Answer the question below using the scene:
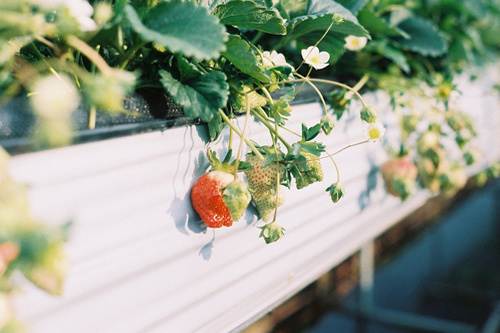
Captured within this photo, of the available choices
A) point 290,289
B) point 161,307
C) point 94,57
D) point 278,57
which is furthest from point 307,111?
point 94,57

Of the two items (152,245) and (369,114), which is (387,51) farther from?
(152,245)

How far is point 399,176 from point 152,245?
2.98ft

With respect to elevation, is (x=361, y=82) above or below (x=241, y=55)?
below

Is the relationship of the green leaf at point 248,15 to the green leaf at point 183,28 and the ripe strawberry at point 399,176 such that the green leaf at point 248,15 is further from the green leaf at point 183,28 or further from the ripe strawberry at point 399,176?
the ripe strawberry at point 399,176

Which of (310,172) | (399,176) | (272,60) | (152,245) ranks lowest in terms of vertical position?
(399,176)

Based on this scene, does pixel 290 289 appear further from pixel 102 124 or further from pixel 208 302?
pixel 102 124

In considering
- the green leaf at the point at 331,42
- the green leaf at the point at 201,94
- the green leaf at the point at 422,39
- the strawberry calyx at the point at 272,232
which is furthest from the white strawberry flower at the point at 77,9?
the green leaf at the point at 422,39

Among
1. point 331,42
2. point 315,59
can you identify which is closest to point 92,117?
point 315,59

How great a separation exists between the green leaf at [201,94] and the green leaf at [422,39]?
2.65ft

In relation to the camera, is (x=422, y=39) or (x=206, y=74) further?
(x=422, y=39)

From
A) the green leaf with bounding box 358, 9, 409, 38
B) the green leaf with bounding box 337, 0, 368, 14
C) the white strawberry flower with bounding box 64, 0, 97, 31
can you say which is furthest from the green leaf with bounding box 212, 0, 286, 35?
the green leaf with bounding box 358, 9, 409, 38

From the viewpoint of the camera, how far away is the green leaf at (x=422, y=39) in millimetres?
1313

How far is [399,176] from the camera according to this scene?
4.69 ft

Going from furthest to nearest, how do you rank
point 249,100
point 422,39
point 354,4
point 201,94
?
point 422,39 → point 354,4 → point 249,100 → point 201,94
